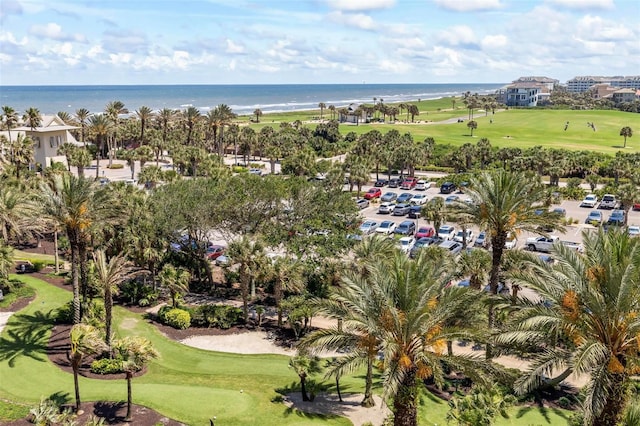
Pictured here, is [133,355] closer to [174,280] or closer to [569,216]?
[174,280]

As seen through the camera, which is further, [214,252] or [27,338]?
[214,252]

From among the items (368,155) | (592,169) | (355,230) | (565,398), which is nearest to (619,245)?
(565,398)

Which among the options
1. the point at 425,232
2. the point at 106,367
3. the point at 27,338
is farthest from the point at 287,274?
the point at 425,232

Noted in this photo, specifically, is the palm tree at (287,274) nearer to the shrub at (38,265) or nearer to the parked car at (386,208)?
the shrub at (38,265)

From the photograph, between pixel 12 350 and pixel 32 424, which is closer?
pixel 32 424

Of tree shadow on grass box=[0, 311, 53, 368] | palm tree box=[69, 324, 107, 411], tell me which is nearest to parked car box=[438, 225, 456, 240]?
tree shadow on grass box=[0, 311, 53, 368]

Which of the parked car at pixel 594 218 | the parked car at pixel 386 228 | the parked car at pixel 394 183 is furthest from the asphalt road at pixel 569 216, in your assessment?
the parked car at pixel 394 183

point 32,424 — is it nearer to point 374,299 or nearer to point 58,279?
point 374,299
